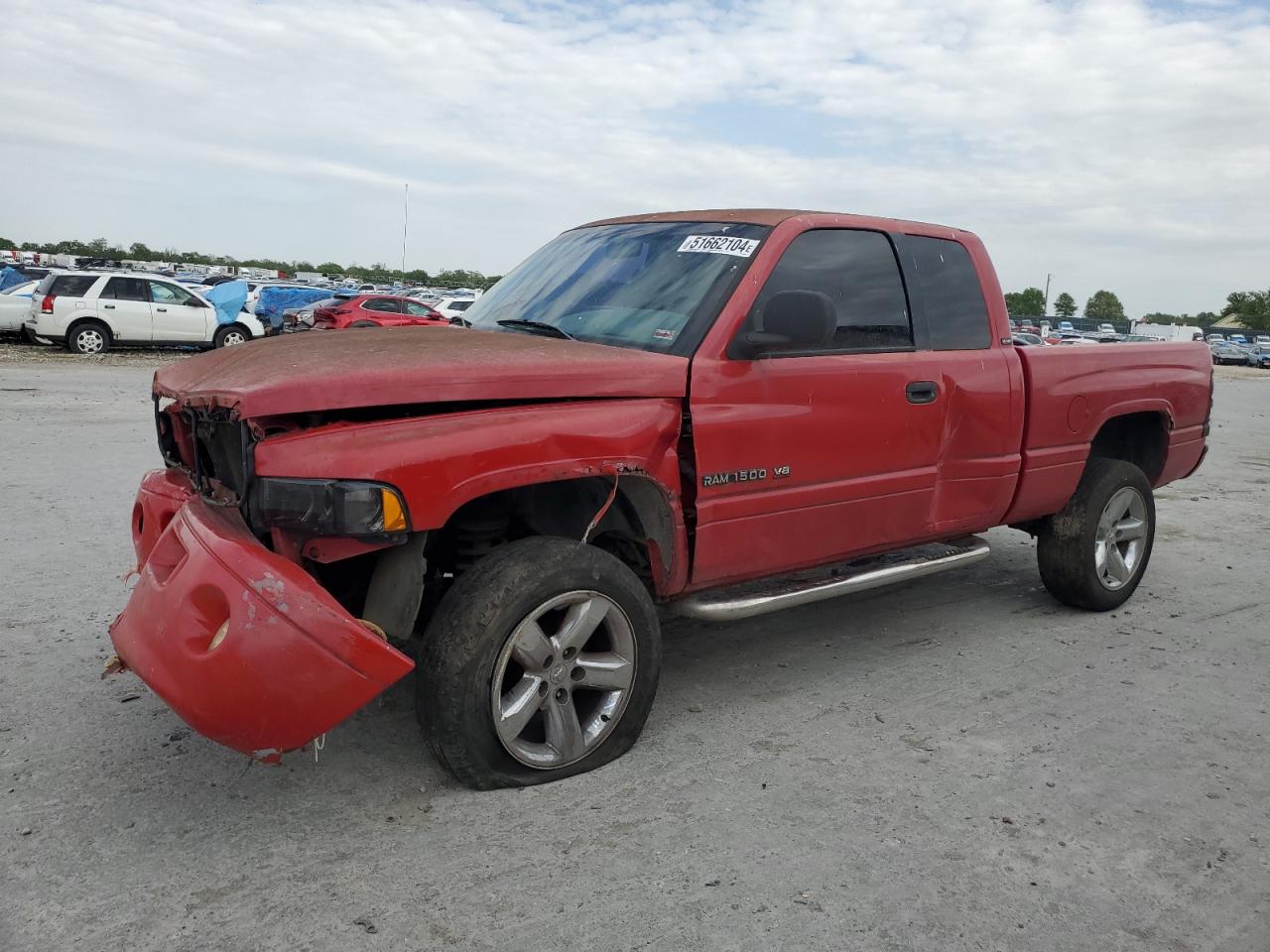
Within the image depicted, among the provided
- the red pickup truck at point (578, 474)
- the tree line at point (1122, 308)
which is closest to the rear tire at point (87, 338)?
the red pickup truck at point (578, 474)

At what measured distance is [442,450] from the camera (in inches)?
116

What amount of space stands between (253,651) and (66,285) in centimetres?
2092

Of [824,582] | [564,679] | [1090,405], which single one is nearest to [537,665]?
[564,679]

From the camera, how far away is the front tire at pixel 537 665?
120 inches

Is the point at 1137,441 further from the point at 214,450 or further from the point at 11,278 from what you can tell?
the point at 11,278

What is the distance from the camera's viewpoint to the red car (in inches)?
808

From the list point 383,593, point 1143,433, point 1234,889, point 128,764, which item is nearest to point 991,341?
point 1143,433

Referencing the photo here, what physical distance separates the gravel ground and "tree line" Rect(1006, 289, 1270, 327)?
3739 inches

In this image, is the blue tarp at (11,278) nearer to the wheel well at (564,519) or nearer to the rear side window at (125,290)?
the rear side window at (125,290)

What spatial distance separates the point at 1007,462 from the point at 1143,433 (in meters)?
1.53

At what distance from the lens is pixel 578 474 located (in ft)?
10.5

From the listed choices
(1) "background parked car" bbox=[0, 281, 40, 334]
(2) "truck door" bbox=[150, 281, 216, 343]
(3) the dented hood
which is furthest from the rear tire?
(3) the dented hood

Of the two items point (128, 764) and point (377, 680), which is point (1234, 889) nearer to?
point (377, 680)

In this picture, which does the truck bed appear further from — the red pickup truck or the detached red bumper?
the detached red bumper
